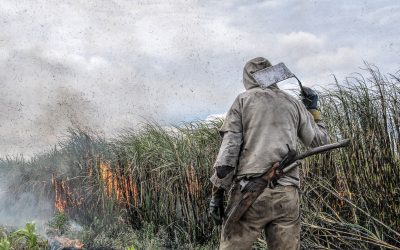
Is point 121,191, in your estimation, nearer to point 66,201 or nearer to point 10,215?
point 66,201

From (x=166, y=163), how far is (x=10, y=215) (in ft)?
17.9

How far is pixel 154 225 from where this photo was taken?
8.64 m

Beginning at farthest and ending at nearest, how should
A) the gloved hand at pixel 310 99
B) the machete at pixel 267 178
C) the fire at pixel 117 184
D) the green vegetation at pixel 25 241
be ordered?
the fire at pixel 117 184, the green vegetation at pixel 25 241, the gloved hand at pixel 310 99, the machete at pixel 267 178

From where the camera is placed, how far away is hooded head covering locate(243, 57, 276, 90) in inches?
184

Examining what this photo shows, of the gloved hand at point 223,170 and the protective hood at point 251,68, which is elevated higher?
the protective hood at point 251,68

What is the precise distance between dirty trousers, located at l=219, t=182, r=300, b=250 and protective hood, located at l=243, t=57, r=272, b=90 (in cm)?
89

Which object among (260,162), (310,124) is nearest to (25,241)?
(260,162)

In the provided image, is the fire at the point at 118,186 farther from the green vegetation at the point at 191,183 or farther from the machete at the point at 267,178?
the machete at the point at 267,178

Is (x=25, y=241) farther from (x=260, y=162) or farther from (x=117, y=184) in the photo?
(x=260, y=162)

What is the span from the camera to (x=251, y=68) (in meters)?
4.70

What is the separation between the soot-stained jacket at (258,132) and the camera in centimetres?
445

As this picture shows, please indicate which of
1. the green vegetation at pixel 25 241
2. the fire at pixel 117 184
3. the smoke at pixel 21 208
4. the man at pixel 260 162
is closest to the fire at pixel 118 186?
the fire at pixel 117 184

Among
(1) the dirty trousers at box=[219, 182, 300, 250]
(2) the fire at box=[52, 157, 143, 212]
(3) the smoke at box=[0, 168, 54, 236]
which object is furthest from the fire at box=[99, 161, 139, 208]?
(1) the dirty trousers at box=[219, 182, 300, 250]

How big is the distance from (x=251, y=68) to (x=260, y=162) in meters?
0.81
